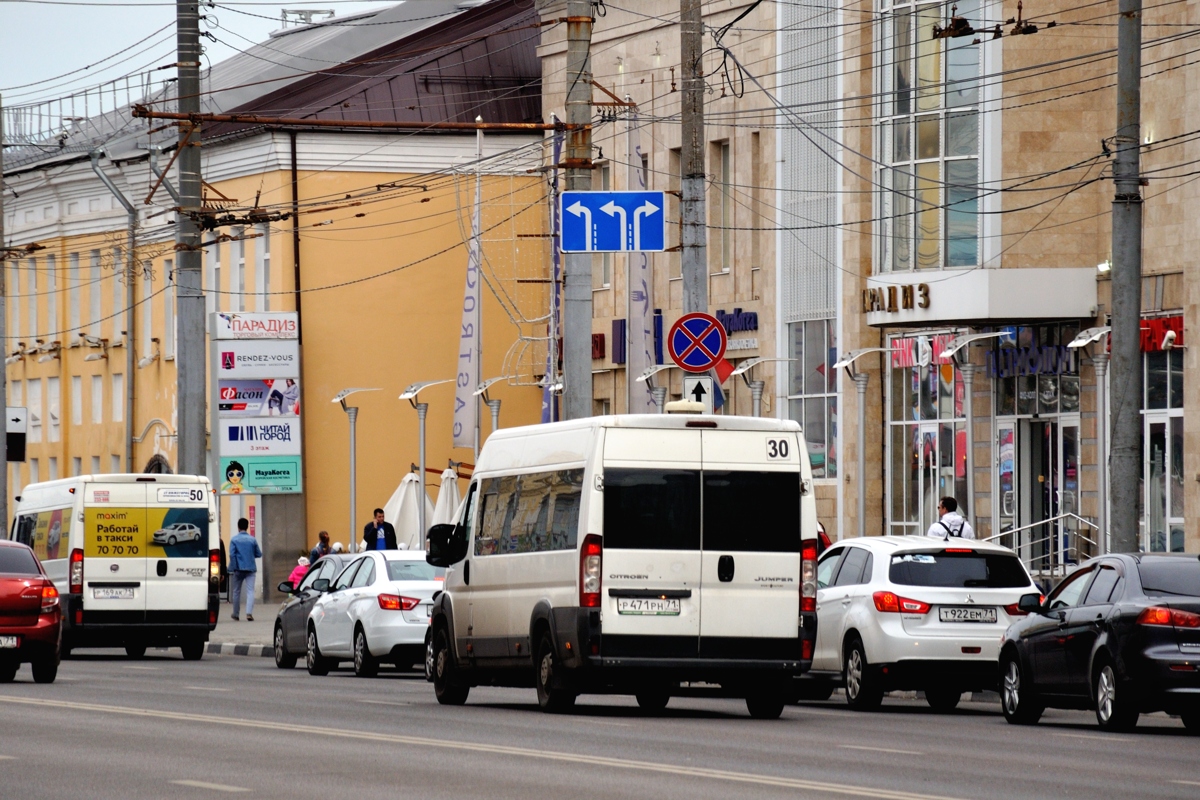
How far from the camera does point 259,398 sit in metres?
49.8

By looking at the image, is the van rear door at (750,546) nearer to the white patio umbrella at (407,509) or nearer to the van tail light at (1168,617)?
the van tail light at (1168,617)

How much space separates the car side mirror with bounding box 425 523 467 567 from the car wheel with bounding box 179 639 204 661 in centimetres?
1079

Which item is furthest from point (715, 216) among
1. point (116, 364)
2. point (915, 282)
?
point (116, 364)

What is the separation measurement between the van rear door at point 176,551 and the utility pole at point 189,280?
2.30 metres

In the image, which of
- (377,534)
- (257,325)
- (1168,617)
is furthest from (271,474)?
(1168,617)

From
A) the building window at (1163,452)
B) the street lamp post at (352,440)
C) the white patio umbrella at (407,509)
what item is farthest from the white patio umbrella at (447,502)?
the building window at (1163,452)

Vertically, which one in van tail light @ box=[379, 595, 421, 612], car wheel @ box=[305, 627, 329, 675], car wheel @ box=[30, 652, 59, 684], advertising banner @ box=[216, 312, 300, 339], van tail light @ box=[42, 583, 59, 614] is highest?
advertising banner @ box=[216, 312, 300, 339]

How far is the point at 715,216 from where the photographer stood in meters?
44.7

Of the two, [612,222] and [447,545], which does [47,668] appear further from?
[612,222]

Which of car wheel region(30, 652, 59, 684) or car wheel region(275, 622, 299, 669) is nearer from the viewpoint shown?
car wheel region(30, 652, 59, 684)

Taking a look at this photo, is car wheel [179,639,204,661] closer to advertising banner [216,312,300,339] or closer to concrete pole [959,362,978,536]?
concrete pole [959,362,978,536]

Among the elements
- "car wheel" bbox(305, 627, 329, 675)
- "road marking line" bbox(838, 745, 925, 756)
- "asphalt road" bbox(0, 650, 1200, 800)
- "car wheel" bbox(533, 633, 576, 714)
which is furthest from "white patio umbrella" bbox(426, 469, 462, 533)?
"road marking line" bbox(838, 745, 925, 756)

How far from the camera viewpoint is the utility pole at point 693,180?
25.2 m

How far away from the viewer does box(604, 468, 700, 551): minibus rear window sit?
1805 cm
